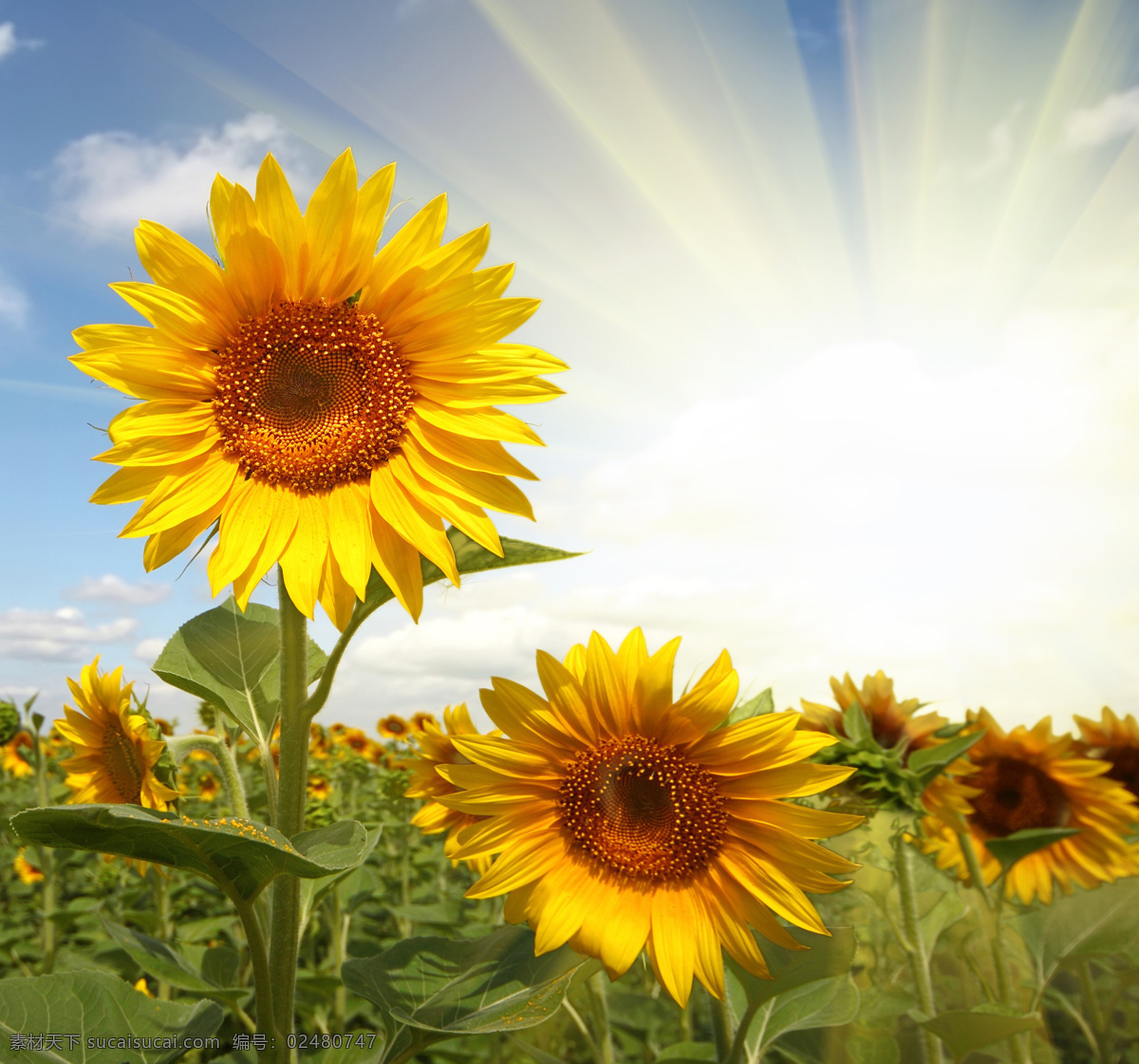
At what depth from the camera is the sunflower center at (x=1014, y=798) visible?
3709 millimetres

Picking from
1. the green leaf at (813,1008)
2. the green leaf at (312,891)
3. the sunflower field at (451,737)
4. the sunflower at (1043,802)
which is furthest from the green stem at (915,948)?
the green leaf at (312,891)

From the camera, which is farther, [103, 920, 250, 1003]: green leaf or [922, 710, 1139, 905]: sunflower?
[922, 710, 1139, 905]: sunflower

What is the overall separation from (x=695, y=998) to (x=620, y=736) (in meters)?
2.32

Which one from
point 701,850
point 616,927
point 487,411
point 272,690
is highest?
point 487,411

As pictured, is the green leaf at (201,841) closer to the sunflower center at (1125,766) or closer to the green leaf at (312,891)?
the green leaf at (312,891)

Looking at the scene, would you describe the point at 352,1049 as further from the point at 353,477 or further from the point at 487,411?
the point at 487,411

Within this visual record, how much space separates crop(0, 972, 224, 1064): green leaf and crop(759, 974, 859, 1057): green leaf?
144cm

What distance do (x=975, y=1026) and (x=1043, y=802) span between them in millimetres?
1901

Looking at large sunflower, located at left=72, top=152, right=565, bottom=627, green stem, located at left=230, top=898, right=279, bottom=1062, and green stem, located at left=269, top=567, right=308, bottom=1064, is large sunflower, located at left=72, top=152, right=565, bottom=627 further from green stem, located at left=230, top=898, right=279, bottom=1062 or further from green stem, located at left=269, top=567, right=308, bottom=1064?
green stem, located at left=230, top=898, right=279, bottom=1062

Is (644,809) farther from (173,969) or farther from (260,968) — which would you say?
(173,969)

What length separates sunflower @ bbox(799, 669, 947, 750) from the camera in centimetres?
309

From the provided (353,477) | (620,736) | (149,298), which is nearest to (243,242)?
(149,298)

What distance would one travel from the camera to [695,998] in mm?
3920

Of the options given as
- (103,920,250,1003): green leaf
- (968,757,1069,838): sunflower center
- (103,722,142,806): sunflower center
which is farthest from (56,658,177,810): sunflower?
(968,757,1069,838): sunflower center
